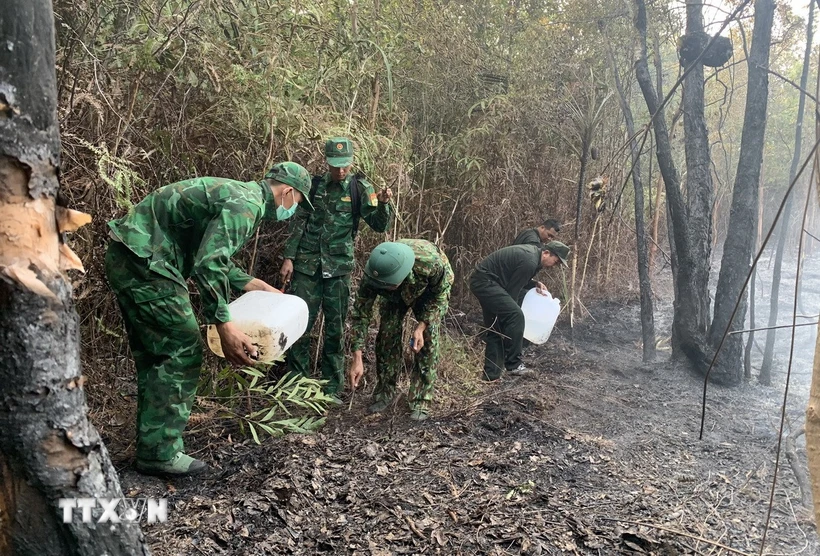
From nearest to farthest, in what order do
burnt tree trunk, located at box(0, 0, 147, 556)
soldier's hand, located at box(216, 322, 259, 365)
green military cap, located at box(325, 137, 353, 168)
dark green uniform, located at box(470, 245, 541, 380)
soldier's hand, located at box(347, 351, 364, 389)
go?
burnt tree trunk, located at box(0, 0, 147, 556), soldier's hand, located at box(216, 322, 259, 365), soldier's hand, located at box(347, 351, 364, 389), green military cap, located at box(325, 137, 353, 168), dark green uniform, located at box(470, 245, 541, 380)

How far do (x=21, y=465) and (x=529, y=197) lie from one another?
630cm

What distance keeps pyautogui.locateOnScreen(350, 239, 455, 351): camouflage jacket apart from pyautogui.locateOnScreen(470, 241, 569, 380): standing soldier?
142cm

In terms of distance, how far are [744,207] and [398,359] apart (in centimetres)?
326

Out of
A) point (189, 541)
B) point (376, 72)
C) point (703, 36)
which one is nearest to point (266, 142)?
point (376, 72)

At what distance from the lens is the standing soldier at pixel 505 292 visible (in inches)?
203

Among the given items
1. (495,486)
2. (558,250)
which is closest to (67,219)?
(495,486)

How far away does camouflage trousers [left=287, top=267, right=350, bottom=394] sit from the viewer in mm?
4020

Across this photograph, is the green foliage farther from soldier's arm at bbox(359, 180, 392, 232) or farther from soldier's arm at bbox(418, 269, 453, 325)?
soldier's arm at bbox(359, 180, 392, 232)

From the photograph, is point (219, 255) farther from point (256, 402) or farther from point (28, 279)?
point (256, 402)

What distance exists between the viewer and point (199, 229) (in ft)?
8.95

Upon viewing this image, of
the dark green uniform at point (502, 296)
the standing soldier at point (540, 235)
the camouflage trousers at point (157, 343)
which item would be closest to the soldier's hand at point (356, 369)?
the camouflage trousers at point (157, 343)

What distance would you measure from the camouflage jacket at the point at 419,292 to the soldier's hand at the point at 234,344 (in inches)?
47.2

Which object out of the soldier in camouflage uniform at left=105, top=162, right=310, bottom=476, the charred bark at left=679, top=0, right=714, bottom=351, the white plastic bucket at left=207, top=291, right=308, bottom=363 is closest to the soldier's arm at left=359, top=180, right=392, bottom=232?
the white plastic bucket at left=207, top=291, right=308, bottom=363

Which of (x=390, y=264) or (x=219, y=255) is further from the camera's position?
(x=390, y=264)
